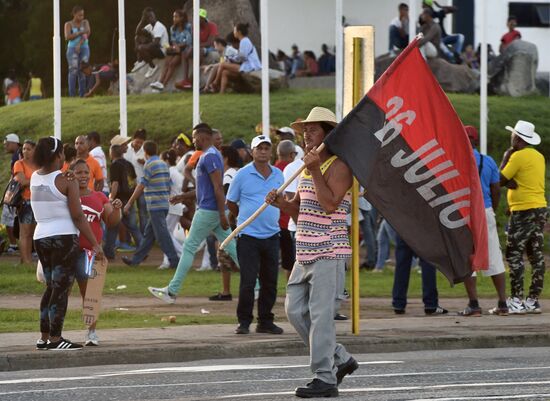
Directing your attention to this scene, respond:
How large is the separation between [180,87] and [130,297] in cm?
1457

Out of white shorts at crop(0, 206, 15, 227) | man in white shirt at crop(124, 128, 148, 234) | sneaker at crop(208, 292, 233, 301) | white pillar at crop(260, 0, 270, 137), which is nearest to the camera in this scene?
sneaker at crop(208, 292, 233, 301)

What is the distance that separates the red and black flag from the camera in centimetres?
1314

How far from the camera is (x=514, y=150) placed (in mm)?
17672

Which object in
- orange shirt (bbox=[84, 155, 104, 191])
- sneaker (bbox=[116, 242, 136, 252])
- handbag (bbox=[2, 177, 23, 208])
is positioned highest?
orange shirt (bbox=[84, 155, 104, 191])

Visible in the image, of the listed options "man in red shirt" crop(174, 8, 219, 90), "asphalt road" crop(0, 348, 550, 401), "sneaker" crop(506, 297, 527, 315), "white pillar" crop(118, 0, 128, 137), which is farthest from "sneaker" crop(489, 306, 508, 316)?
"man in red shirt" crop(174, 8, 219, 90)

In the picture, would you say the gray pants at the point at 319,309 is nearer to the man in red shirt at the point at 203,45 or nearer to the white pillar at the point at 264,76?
the white pillar at the point at 264,76

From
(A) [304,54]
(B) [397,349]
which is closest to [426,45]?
(A) [304,54]

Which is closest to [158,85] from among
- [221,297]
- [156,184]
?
[156,184]

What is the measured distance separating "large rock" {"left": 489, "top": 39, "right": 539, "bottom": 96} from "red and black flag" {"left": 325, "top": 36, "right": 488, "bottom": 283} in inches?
858

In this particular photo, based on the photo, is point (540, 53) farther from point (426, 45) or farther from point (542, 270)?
point (542, 270)

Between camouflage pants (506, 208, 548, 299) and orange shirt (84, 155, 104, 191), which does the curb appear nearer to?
camouflage pants (506, 208, 548, 299)

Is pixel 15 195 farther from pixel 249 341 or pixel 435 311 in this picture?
pixel 249 341

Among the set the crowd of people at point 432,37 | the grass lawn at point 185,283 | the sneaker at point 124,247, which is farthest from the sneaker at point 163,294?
the crowd of people at point 432,37

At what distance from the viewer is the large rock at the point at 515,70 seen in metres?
35.0
